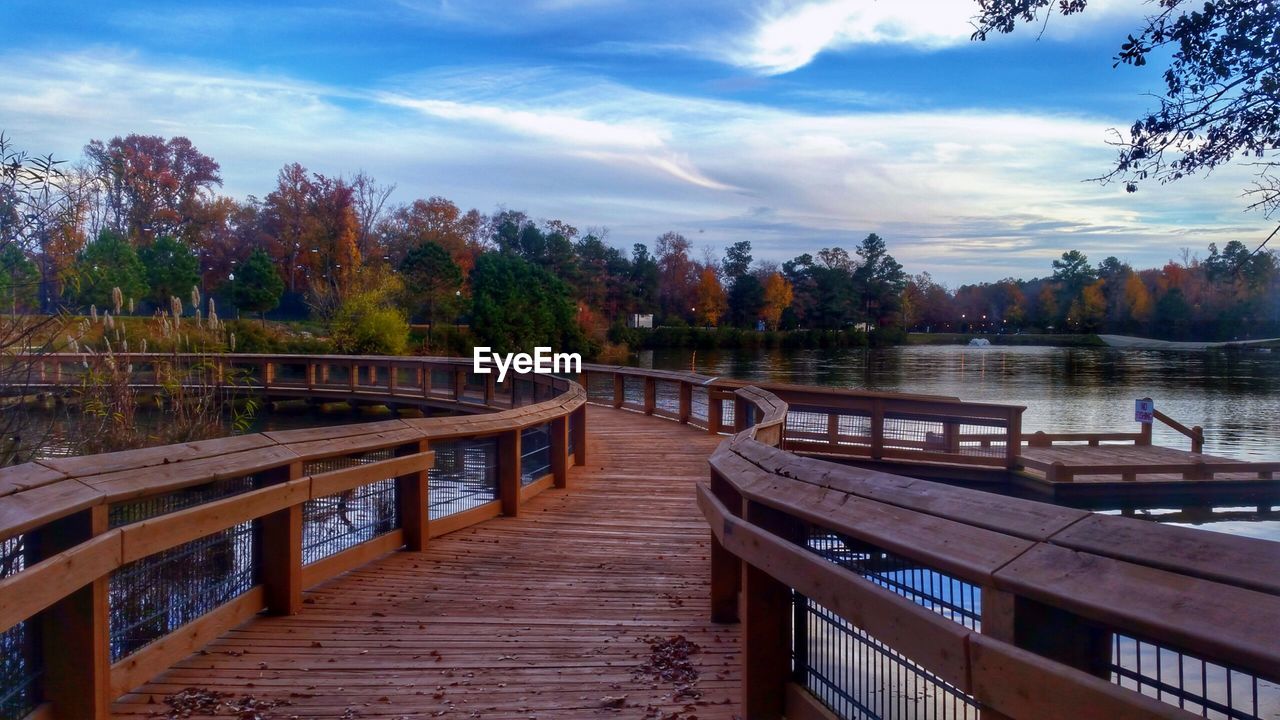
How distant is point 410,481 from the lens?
6.17 metres

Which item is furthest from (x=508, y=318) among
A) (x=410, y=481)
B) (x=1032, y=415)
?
(x=410, y=481)

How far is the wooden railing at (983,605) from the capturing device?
149 centimetres

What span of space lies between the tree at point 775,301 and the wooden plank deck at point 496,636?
2792 inches

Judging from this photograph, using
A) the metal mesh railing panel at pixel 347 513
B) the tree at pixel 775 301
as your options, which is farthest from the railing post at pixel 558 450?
the tree at pixel 775 301

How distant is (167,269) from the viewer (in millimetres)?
40781

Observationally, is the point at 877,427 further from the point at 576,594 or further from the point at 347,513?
the point at 347,513

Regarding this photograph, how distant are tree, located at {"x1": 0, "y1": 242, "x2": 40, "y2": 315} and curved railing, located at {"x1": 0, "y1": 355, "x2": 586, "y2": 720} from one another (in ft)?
8.29

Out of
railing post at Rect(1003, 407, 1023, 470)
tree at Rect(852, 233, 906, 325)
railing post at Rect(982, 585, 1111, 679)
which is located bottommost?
railing post at Rect(1003, 407, 1023, 470)

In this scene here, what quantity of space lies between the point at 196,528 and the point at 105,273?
5.35m

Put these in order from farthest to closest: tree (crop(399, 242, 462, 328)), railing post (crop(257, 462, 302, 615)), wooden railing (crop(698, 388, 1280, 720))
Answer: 1. tree (crop(399, 242, 462, 328))
2. railing post (crop(257, 462, 302, 615))
3. wooden railing (crop(698, 388, 1280, 720))

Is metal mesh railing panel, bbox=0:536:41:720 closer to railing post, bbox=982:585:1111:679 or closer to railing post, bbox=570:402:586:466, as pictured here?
railing post, bbox=982:585:1111:679

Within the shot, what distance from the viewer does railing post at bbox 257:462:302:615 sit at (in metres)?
4.66

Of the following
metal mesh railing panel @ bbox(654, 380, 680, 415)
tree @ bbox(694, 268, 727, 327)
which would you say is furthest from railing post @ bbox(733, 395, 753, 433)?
tree @ bbox(694, 268, 727, 327)

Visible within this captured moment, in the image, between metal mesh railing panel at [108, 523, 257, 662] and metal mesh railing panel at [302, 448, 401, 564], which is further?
metal mesh railing panel at [302, 448, 401, 564]
